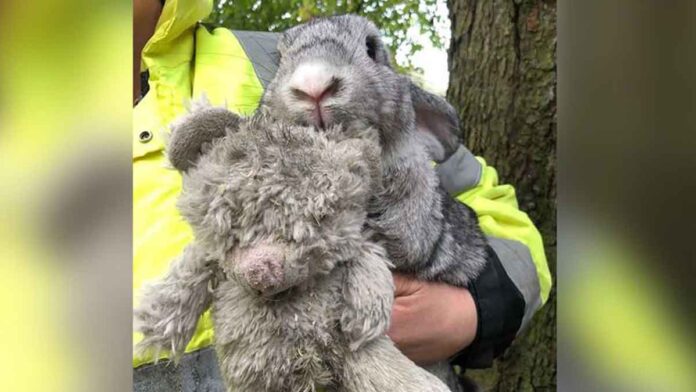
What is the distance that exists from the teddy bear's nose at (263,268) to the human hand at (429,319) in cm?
20

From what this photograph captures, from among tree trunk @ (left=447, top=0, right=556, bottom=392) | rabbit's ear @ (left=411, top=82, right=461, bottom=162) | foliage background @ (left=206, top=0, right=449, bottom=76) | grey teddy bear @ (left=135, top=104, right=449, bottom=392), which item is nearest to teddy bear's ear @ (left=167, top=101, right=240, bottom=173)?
grey teddy bear @ (left=135, top=104, right=449, bottom=392)

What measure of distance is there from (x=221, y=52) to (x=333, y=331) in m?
0.49

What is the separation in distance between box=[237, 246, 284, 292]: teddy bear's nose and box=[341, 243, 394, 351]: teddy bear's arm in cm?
7

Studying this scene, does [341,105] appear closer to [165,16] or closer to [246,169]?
[246,169]

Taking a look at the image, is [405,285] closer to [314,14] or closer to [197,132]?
[197,132]

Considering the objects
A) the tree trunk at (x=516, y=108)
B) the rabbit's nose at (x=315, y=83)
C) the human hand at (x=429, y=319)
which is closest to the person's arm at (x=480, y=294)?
the human hand at (x=429, y=319)

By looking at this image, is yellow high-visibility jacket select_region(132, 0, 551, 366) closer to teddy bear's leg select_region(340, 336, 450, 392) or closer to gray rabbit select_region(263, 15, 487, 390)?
gray rabbit select_region(263, 15, 487, 390)

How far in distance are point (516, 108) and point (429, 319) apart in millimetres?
813

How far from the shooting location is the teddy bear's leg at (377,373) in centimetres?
74

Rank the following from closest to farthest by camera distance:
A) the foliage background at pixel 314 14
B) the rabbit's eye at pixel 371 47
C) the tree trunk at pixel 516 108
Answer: the rabbit's eye at pixel 371 47
the foliage background at pixel 314 14
the tree trunk at pixel 516 108

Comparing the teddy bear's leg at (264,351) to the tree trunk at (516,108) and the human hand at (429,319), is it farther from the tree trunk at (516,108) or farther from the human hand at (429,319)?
the tree trunk at (516,108)

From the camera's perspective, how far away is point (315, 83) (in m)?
0.78

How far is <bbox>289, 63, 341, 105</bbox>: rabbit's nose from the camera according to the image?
775 millimetres

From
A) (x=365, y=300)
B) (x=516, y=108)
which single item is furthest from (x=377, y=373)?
(x=516, y=108)
